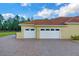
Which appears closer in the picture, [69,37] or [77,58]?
[77,58]

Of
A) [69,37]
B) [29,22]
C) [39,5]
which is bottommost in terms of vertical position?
[69,37]

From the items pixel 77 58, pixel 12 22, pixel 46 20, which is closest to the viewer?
pixel 77 58

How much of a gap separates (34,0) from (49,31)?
3531 millimetres

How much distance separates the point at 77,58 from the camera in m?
12.2

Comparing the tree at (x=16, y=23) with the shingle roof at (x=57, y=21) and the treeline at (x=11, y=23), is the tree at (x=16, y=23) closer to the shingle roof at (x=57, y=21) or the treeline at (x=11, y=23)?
the treeline at (x=11, y=23)

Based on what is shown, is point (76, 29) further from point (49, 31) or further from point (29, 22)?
point (29, 22)

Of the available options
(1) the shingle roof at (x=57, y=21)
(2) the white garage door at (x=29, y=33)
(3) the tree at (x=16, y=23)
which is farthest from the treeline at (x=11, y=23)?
(1) the shingle roof at (x=57, y=21)

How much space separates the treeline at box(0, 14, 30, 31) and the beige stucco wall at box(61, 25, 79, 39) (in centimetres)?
391

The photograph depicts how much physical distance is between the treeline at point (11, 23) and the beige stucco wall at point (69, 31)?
391 cm

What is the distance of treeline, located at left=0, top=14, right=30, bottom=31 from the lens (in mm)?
21697

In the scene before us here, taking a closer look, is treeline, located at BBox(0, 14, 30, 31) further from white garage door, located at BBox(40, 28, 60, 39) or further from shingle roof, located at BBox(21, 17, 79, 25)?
white garage door, located at BBox(40, 28, 60, 39)

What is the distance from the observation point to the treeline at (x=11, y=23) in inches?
854

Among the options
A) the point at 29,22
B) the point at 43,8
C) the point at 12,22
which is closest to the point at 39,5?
the point at 43,8

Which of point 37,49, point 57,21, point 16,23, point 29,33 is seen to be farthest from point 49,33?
point 37,49
